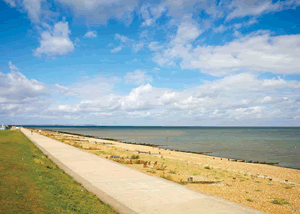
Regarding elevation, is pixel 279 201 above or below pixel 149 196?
below

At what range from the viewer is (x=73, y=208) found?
5.66 meters

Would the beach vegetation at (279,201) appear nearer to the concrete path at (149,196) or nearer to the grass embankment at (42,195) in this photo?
the concrete path at (149,196)

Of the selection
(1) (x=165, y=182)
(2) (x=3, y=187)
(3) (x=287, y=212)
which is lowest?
(3) (x=287, y=212)

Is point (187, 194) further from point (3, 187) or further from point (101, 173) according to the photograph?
point (3, 187)

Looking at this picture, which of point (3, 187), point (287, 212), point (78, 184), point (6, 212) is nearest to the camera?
point (6, 212)

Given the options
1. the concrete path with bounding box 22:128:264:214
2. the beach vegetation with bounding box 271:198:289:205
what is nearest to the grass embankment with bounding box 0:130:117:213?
the concrete path with bounding box 22:128:264:214

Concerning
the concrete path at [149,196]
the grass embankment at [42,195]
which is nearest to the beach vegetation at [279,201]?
the concrete path at [149,196]

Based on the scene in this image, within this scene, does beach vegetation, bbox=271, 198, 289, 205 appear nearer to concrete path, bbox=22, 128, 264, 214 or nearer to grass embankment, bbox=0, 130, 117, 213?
concrete path, bbox=22, 128, 264, 214

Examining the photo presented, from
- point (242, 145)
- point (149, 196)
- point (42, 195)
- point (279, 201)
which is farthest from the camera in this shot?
point (242, 145)

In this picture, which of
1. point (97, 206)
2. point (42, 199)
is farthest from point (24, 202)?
point (97, 206)

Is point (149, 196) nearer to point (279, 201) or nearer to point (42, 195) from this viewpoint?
point (42, 195)

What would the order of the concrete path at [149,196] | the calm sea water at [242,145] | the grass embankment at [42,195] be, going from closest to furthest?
the grass embankment at [42,195] < the concrete path at [149,196] < the calm sea water at [242,145]

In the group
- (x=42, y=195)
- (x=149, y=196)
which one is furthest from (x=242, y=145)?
(x=42, y=195)

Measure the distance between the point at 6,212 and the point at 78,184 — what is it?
11.3 feet
